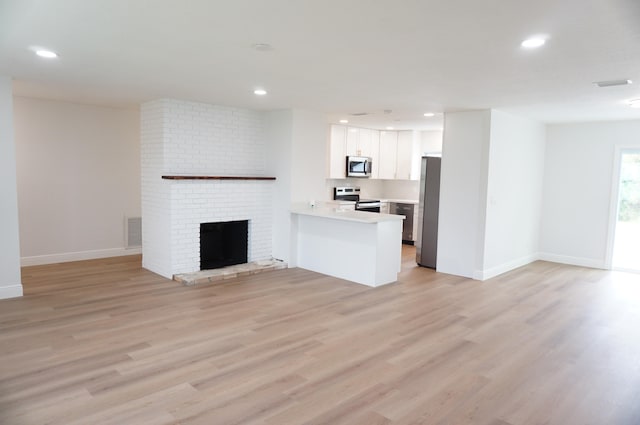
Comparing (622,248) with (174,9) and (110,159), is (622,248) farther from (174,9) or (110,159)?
(110,159)

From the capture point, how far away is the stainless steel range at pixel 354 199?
876 centimetres

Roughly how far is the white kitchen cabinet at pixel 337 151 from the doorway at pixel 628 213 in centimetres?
483

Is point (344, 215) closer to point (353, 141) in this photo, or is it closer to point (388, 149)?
point (353, 141)

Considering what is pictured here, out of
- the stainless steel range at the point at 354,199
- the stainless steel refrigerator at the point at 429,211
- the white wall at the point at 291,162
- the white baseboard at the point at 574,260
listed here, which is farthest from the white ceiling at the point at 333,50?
the stainless steel range at the point at 354,199

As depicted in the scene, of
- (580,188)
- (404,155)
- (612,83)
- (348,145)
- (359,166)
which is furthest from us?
(404,155)

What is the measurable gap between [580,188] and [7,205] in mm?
8447

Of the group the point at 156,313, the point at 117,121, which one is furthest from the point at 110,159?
the point at 156,313

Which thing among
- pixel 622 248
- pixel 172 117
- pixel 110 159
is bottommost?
pixel 622 248

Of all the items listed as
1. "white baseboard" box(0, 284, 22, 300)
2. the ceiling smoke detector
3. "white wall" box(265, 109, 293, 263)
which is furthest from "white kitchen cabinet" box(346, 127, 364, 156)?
"white baseboard" box(0, 284, 22, 300)

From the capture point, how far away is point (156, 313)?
4316 mm

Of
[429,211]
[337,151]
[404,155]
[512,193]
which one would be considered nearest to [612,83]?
[512,193]

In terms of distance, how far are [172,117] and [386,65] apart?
338 cm

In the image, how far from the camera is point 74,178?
6.56m

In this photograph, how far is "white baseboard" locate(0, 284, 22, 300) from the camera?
463 centimetres
